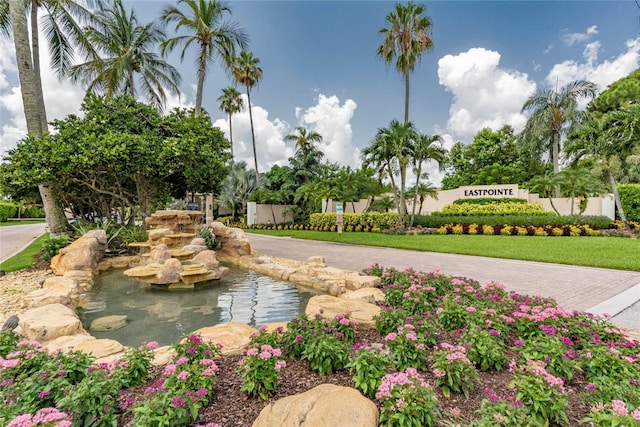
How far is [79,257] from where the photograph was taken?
6.99m

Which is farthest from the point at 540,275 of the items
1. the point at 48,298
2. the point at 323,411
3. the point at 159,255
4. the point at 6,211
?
the point at 6,211

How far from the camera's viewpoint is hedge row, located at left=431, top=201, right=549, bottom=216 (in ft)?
55.9

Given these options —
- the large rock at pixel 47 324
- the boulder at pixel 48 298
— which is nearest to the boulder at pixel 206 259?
the boulder at pixel 48 298

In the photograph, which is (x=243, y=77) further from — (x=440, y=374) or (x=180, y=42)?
(x=440, y=374)

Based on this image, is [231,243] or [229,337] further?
[231,243]

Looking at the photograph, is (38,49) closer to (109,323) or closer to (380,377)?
(109,323)

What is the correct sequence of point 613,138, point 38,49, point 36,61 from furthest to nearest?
point 613,138
point 38,49
point 36,61

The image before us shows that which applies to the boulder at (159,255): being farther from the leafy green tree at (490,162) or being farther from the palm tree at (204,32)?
the leafy green tree at (490,162)

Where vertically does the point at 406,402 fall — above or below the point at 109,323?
above

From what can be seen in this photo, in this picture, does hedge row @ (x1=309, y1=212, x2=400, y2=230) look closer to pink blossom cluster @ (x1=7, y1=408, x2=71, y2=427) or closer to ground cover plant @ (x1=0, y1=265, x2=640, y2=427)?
ground cover plant @ (x1=0, y1=265, x2=640, y2=427)

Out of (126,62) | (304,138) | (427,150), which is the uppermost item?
(304,138)

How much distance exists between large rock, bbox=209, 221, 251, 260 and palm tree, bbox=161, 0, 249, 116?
6.26 m

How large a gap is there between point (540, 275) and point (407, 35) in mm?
15554

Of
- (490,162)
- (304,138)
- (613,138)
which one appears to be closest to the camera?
(613,138)
